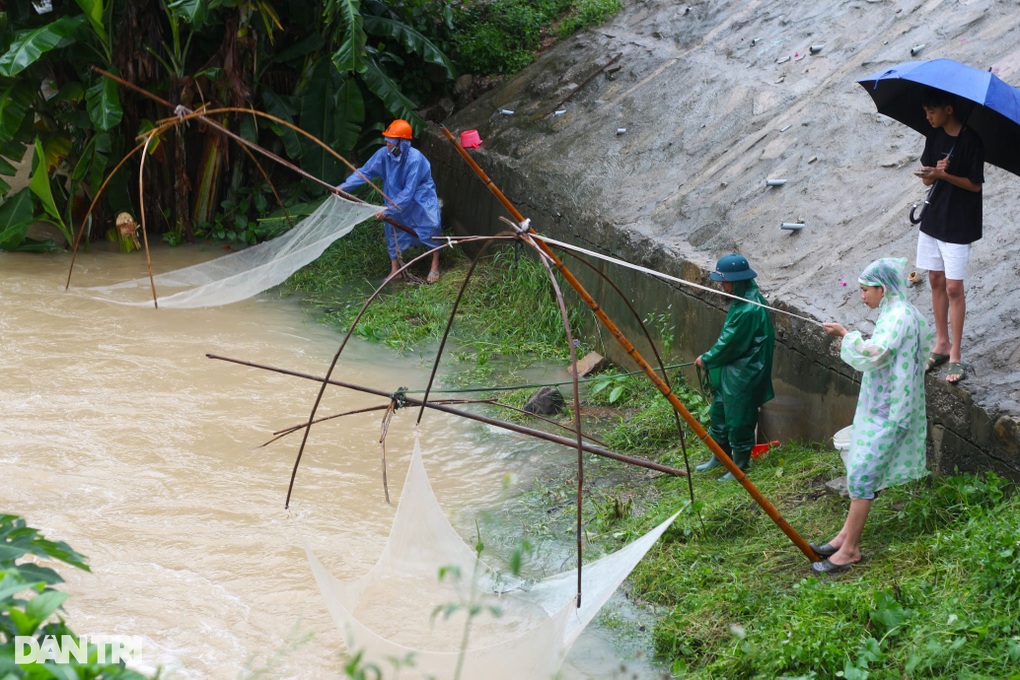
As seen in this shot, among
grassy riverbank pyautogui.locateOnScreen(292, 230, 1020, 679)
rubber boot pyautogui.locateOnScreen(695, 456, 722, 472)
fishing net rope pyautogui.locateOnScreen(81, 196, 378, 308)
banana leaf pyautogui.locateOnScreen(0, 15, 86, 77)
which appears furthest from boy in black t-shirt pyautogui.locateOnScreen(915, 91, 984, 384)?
banana leaf pyautogui.locateOnScreen(0, 15, 86, 77)

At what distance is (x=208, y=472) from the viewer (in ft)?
18.1

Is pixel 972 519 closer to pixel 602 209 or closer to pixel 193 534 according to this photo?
pixel 193 534

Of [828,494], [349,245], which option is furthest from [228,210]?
[828,494]

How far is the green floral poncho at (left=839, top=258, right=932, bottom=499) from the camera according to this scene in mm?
3822

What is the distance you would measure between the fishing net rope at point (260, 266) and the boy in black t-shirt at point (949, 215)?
409cm

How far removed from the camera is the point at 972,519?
3.71m

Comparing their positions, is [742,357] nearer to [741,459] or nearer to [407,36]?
[741,459]

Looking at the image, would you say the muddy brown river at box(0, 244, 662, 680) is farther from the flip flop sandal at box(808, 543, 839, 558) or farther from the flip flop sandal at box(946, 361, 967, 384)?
the flip flop sandal at box(946, 361, 967, 384)

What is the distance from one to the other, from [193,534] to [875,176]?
4249 mm

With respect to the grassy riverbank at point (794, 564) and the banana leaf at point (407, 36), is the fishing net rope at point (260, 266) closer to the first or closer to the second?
the grassy riverbank at point (794, 564)

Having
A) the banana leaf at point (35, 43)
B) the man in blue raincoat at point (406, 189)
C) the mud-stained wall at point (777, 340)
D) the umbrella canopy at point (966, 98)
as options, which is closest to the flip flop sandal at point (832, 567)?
the mud-stained wall at point (777, 340)

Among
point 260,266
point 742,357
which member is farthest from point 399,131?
point 742,357

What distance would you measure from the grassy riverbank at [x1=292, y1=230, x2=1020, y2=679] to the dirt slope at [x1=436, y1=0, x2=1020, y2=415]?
2.02ft

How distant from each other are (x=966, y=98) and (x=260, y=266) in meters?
4.83
